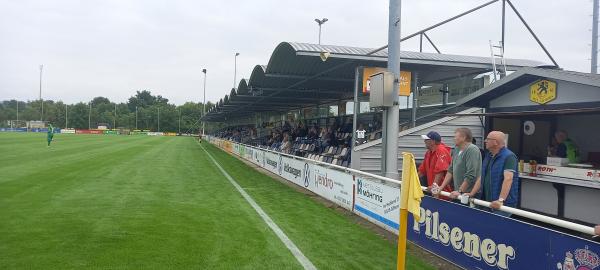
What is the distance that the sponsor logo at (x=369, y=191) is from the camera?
880cm

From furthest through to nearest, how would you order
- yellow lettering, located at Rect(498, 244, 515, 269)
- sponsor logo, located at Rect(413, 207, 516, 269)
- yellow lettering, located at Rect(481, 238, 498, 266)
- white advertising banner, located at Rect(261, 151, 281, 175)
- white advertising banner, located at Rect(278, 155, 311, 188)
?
1. white advertising banner, located at Rect(261, 151, 281, 175)
2. white advertising banner, located at Rect(278, 155, 311, 188)
3. yellow lettering, located at Rect(481, 238, 498, 266)
4. sponsor logo, located at Rect(413, 207, 516, 269)
5. yellow lettering, located at Rect(498, 244, 515, 269)

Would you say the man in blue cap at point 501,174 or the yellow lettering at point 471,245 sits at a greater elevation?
the man in blue cap at point 501,174

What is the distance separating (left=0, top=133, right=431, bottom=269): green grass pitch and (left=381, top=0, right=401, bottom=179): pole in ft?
4.62

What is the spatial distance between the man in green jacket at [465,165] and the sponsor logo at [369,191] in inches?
85.4

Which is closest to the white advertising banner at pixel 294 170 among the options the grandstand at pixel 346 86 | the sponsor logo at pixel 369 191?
the grandstand at pixel 346 86

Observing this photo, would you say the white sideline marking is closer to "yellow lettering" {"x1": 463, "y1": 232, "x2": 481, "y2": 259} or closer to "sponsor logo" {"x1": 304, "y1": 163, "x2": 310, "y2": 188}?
"yellow lettering" {"x1": 463, "y1": 232, "x2": 481, "y2": 259}

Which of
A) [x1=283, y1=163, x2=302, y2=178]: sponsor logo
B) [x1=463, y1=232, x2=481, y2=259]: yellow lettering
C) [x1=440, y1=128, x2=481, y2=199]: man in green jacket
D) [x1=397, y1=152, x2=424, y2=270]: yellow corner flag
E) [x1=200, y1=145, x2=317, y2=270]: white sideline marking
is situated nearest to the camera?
[x1=397, y1=152, x2=424, y2=270]: yellow corner flag

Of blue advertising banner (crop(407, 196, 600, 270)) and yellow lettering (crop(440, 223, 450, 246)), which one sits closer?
blue advertising banner (crop(407, 196, 600, 270))

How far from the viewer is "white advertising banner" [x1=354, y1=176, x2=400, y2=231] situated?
8.10 metres

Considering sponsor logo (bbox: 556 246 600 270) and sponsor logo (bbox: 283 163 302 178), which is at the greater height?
sponsor logo (bbox: 556 246 600 270)

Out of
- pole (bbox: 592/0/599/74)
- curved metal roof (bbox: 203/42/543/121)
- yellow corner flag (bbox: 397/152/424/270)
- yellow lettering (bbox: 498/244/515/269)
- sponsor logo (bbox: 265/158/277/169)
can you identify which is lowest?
sponsor logo (bbox: 265/158/277/169)

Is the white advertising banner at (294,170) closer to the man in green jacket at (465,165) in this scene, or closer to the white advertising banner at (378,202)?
the white advertising banner at (378,202)

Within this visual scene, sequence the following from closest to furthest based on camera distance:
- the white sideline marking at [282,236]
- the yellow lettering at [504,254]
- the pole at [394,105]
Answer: the yellow lettering at [504,254]
the white sideline marking at [282,236]
the pole at [394,105]

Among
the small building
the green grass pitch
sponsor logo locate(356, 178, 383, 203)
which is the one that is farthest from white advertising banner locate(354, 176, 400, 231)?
the small building
